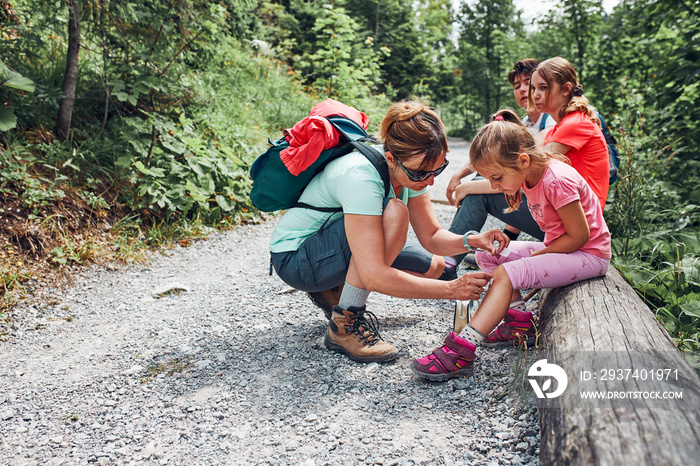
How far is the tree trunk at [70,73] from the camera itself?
436cm

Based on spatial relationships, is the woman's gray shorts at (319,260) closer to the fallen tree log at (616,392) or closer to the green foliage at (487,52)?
the fallen tree log at (616,392)

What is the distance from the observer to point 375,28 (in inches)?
593

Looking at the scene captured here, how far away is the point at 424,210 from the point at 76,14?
3.90 m

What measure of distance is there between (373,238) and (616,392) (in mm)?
1201

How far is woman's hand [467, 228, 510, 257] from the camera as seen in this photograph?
2.59 metres

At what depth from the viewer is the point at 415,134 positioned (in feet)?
7.32

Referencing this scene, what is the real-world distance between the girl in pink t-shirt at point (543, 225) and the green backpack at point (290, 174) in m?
0.55

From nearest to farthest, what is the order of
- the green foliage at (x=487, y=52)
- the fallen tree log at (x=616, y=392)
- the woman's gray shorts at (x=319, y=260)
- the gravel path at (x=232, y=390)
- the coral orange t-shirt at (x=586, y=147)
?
the fallen tree log at (x=616, y=392) → the gravel path at (x=232, y=390) → the woman's gray shorts at (x=319, y=260) → the coral orange t-shirt at (x=586, y=147) → the green foliage at (x=487, y=52)

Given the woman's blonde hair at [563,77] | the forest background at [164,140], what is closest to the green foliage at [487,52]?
the forest background at [164,140]

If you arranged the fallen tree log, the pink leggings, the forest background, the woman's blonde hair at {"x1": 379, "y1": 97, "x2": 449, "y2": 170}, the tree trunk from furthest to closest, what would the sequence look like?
1. the tree trunk
2. the forest background
3. the pink leggings
4. the woman's blonde hair at {"x1": 379, "y1": 97, "x2": 449, "y2": 170}
5. the fallen tree log

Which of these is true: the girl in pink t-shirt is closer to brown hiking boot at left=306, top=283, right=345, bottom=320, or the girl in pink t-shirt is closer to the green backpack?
the green backpack

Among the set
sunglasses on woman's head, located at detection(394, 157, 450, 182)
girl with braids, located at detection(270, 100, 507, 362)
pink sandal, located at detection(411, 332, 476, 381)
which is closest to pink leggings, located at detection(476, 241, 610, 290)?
girl with braids, located at detection(270, 100, 507, 362)

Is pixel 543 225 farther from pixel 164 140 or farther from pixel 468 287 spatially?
pixel 164 140

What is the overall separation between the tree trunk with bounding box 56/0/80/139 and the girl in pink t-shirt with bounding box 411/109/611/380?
4.05 meters
